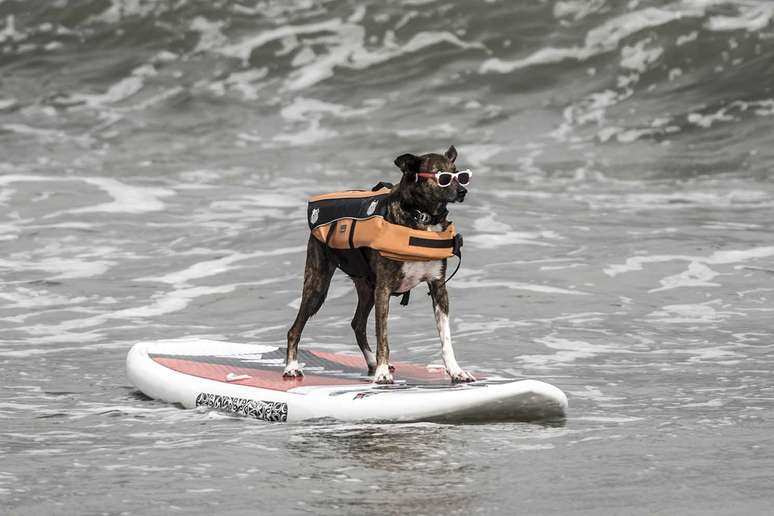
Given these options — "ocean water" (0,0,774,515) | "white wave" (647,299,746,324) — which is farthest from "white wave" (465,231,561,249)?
"white wave" (647,299,746,324)

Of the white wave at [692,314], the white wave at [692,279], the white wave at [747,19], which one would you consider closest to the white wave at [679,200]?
the white wave at [692,279]

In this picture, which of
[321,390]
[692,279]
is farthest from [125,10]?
[321,390]

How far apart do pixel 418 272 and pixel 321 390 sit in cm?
91

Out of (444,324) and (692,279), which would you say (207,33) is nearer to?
(692,279)

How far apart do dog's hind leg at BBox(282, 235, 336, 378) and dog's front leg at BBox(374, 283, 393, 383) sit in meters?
0.64

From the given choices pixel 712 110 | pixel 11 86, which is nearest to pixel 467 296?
pixel 712 110

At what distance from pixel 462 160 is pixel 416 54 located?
6.06 metres

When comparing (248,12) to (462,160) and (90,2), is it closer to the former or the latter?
(90,2)

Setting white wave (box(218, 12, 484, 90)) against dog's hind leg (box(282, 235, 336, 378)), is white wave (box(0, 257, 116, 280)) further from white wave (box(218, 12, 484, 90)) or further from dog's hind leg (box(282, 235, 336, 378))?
white wave (box(218, 12, 484, 90))

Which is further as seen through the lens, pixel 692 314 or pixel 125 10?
pixel 125 10

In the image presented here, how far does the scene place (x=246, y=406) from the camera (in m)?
7.93

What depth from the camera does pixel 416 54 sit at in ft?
92.2

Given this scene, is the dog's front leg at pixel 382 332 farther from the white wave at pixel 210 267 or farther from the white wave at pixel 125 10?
the white wave at pixel 125 10

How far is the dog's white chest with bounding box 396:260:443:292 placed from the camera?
7770mm
